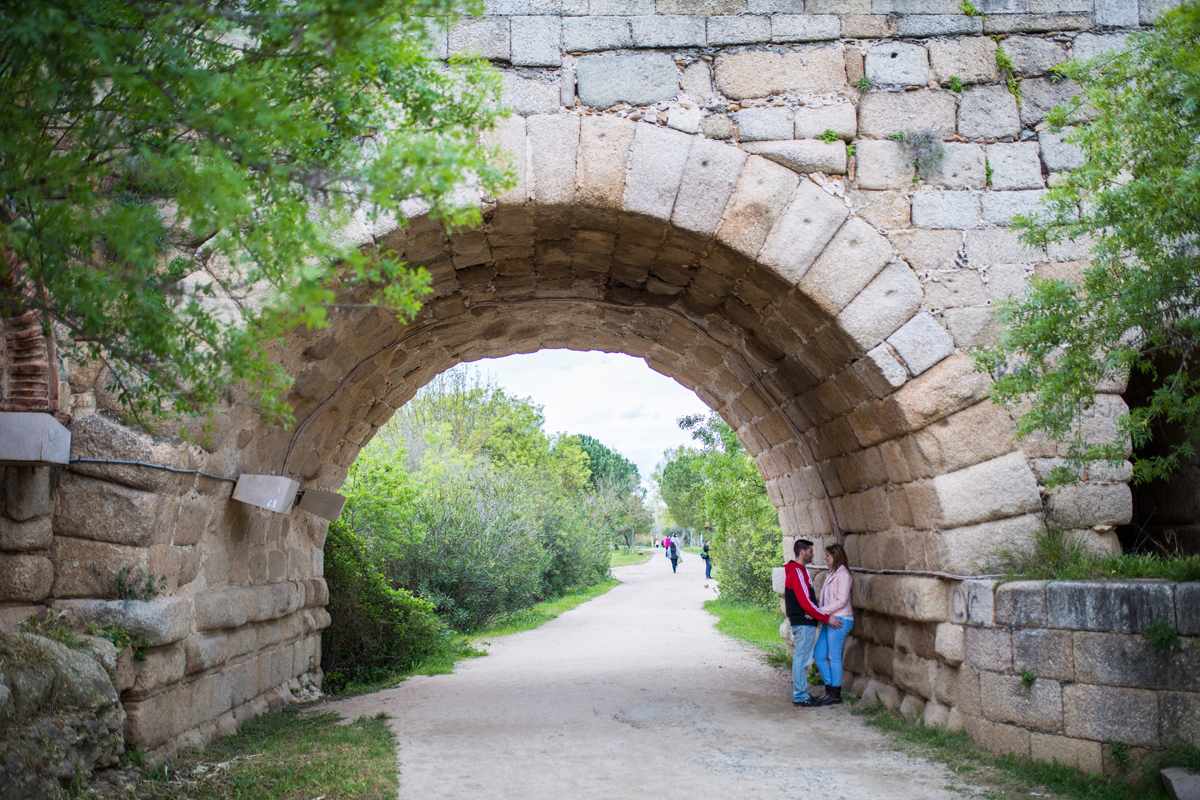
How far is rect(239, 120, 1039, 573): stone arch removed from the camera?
5.41m

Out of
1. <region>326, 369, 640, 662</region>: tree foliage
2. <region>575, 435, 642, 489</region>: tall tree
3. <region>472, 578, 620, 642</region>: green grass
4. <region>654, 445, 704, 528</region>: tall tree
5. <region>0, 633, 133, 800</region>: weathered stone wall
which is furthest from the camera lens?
<region>575, 435, 642, 489</region>: tall tree

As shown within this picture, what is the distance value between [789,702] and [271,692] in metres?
4.14

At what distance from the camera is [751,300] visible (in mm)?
6184

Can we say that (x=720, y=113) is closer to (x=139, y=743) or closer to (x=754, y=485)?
(x=139, y=743)

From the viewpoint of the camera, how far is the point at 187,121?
98.9 inches

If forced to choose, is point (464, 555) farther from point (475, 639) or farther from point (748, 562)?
point (748, 562)

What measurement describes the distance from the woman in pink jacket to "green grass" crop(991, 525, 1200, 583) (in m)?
1.80

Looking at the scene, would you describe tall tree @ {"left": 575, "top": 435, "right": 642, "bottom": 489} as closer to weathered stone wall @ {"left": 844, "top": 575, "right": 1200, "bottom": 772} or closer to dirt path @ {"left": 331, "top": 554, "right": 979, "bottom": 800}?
dirt path @ {"left": 331, "top": 554, "right": 979, "bottom": 800}

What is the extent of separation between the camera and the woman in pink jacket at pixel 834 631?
692 centimetres

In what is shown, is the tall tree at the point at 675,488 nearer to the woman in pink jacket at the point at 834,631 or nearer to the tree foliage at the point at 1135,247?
the woman in pink jacket at the point at 834,631

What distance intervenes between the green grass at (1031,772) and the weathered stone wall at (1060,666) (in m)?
0.07

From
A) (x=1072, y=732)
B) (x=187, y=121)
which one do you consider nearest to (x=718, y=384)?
(x=1072, y=732)

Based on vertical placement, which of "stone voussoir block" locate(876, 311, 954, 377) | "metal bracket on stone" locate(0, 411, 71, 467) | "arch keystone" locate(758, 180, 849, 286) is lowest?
"metal bracket on stone" locate(0, 411, 71, 467)

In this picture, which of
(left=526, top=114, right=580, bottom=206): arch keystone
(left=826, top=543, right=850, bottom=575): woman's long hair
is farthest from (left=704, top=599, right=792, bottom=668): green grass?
(left=526, top=114, right=580, bottom=206): arch keystone
